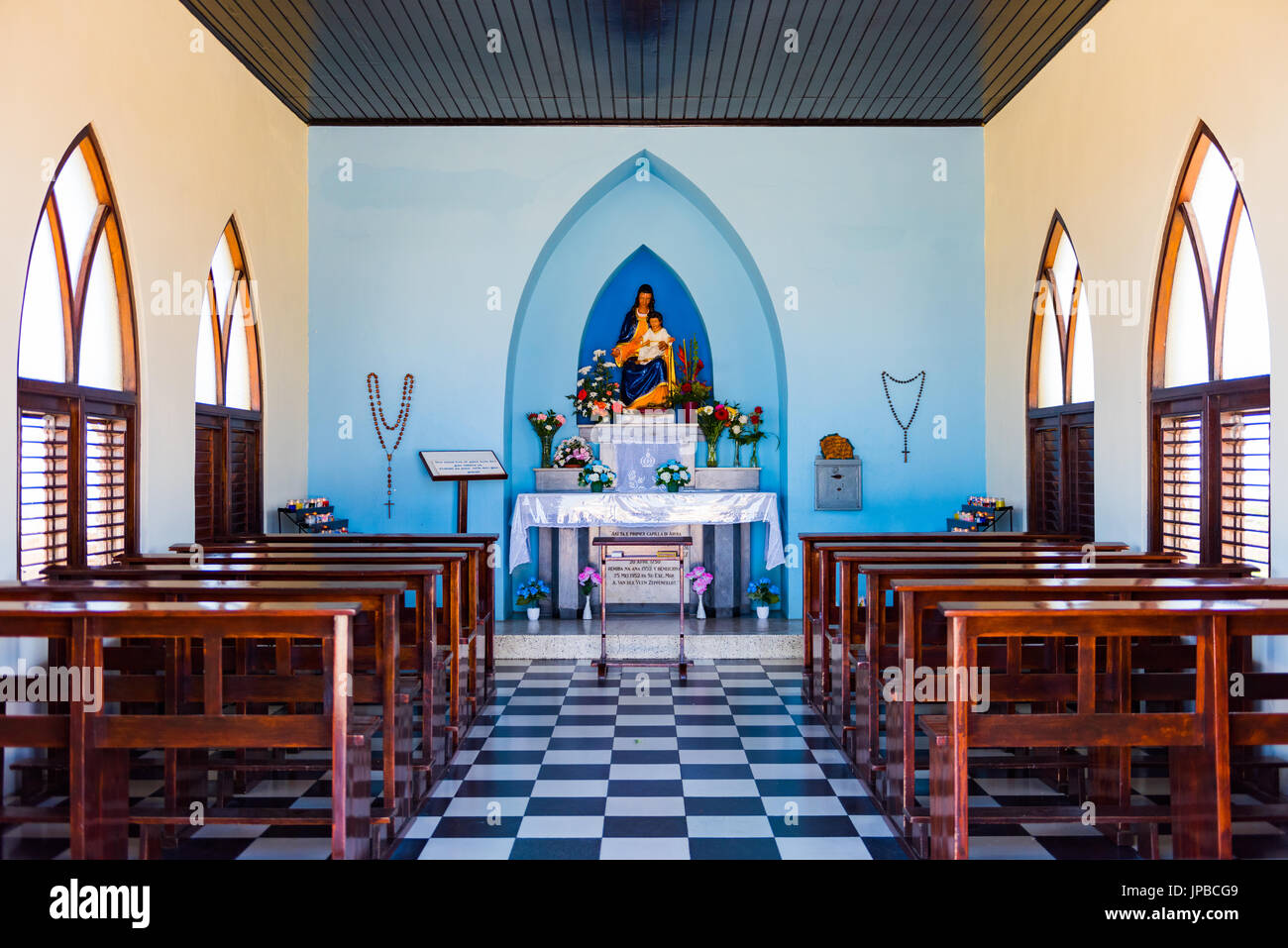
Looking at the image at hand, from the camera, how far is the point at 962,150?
9133 millimetres

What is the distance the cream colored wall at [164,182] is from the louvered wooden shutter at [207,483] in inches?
10.2

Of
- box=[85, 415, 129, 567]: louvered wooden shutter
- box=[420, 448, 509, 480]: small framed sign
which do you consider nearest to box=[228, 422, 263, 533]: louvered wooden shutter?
box=[420, 448, 509, 480]: small framed sign

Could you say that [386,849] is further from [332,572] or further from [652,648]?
[652,648]

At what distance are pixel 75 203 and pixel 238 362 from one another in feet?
7.70

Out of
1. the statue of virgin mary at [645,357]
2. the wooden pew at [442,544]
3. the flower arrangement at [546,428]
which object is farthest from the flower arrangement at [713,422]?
the wooden pew at [442,544]

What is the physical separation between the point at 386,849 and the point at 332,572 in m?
1.35

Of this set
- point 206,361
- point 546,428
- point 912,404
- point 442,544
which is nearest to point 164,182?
point 206,361

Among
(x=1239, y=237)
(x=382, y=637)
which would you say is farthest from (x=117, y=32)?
(x=1239, y=237)

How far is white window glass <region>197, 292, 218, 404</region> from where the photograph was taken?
7301 mm

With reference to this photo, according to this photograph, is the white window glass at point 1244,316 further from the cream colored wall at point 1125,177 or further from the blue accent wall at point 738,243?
the blue accent wall at point 738,243

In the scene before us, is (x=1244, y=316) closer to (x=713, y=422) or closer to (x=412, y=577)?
(x=412, y=577)

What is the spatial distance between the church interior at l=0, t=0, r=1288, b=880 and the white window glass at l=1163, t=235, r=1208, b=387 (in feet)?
0.13

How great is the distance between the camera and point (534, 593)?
8578mm

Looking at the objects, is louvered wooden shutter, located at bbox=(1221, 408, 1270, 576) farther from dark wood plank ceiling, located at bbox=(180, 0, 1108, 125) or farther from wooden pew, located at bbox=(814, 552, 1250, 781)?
dark wood plank ceiling, located at bbox=(180, 0, 1108, 125)
